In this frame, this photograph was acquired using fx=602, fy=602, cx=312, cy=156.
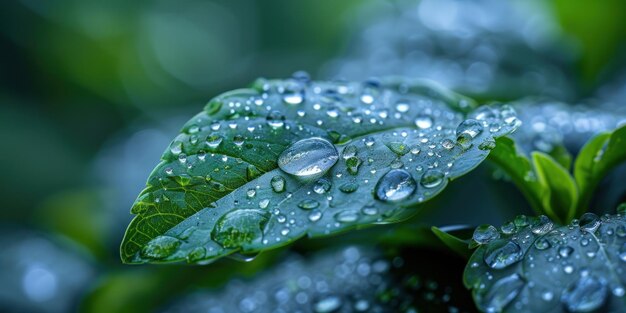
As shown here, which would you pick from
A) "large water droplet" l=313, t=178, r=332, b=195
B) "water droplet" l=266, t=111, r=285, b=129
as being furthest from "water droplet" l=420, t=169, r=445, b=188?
"water droplet" l=266, t=111, r=285, b=129

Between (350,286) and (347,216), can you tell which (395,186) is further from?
(350,286)

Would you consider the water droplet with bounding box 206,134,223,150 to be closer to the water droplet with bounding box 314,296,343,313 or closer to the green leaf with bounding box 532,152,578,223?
the water droplet with bounding box 314,296,343,313

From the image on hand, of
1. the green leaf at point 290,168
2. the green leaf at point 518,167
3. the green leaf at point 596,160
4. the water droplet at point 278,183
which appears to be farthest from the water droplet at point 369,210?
the green leaf at point 596,160

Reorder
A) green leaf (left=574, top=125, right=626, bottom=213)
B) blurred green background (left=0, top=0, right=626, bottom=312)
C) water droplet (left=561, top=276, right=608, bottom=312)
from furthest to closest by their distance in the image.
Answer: blurred green background (left=0, top=0, right=626, bottom=312), green leaf (left=574, top=125, right=626, bottom=213), water droplet (left=561, top=276, right=608, bottom=312)

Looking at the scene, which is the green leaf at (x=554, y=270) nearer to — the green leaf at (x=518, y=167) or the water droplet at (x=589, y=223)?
the water droplet at (x=589, y=223)

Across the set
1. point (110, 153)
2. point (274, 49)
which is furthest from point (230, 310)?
point (274, 49)

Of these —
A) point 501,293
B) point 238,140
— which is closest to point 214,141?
point 238,140
